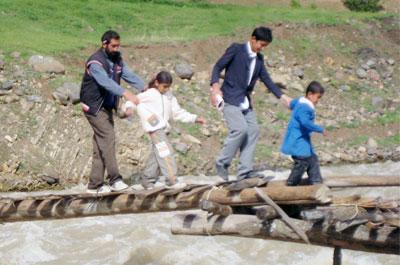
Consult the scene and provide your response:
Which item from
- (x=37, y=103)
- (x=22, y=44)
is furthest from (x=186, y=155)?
(x=22, y=44)

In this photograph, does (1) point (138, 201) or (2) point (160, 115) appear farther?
(2) point (160, 115)

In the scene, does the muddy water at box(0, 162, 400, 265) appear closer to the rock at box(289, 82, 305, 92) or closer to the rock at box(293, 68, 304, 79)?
the rock at box(289, 82, 305, 92)

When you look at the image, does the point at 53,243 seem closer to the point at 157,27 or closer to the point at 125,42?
the point at 125,42

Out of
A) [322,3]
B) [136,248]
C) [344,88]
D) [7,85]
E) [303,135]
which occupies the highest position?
[322,3]

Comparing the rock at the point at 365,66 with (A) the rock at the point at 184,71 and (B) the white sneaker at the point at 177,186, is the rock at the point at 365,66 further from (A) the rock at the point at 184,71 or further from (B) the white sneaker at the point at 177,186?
(B) the white sneaker at the point at 177,186

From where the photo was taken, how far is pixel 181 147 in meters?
16.5

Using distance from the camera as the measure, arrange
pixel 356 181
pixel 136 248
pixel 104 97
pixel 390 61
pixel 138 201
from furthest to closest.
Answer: pixel 390 61 → pixel 136 248 → pixel 104 97 → pixel 138 201 → pixel 356 181

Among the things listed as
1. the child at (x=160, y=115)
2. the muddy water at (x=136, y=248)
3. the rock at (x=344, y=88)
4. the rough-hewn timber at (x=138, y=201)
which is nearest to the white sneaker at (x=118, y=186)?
Result: the rough-hewn timber at (x=138, y=201)

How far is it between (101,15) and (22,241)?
11.2 meters

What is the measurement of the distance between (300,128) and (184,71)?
36.9ft

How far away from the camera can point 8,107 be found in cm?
1612

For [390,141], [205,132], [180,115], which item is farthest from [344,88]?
[180,115]

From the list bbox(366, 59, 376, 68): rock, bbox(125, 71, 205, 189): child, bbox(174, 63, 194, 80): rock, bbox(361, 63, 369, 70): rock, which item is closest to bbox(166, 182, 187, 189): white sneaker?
bbox(125, 71, 205, 189): child

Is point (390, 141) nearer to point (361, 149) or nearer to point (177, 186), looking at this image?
point (361, 149)
